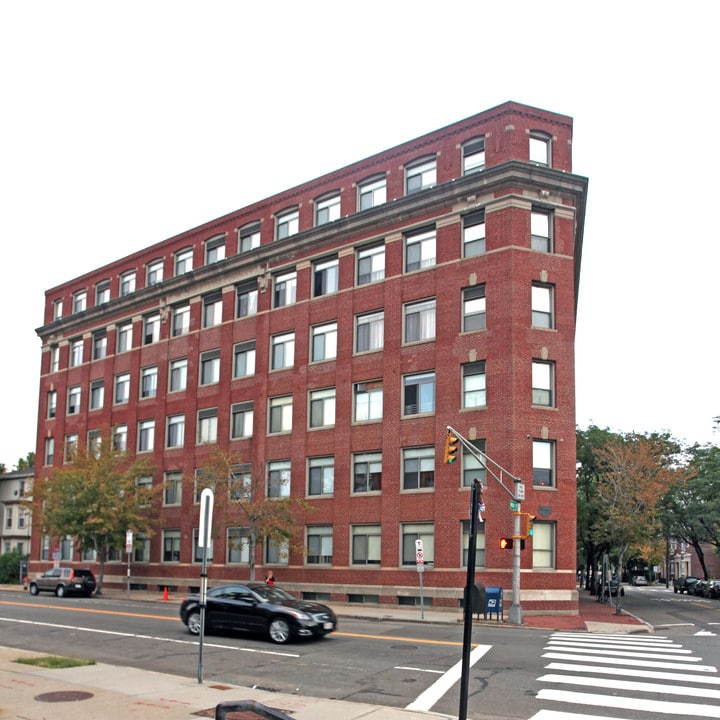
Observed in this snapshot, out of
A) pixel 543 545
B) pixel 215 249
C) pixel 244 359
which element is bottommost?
pixel 543 545

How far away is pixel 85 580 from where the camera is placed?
43.6m

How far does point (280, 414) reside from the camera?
4353 cm

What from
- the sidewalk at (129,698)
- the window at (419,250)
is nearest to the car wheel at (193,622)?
the sidewalk at (129,698)

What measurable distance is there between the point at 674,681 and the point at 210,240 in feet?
127

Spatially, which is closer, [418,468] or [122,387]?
[418,468]

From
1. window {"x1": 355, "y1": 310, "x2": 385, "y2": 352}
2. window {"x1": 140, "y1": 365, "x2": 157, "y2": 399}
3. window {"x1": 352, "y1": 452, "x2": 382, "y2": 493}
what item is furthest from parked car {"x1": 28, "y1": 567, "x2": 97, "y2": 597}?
window {"x1": 355, "y1": 310, "x2": 385, "y2": 352}

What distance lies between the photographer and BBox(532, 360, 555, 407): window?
116 feet

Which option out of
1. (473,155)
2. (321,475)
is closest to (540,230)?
(473,155)

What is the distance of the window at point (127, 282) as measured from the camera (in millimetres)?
Answer: 54375

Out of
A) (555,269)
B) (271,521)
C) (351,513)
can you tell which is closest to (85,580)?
(271,521)

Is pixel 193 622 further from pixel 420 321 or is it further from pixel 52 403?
pixel 52 403

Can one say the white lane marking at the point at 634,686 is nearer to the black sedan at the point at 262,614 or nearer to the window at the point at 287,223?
the black sedan at the point at 262,614

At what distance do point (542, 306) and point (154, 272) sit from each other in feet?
87.7

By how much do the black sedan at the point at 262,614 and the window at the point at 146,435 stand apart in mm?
28401
